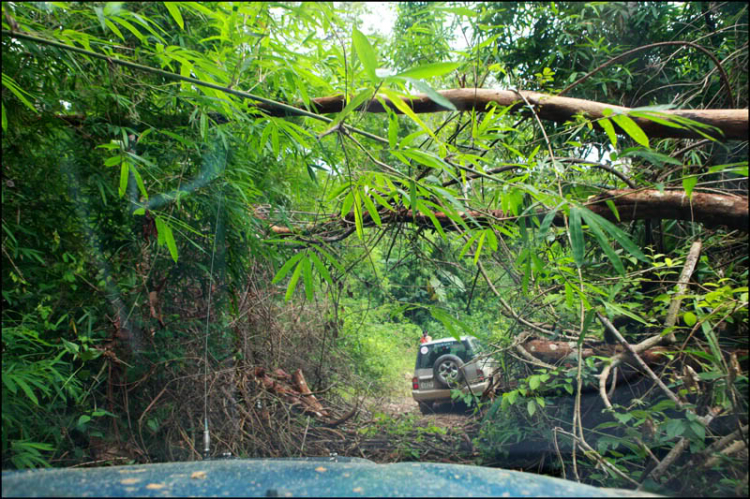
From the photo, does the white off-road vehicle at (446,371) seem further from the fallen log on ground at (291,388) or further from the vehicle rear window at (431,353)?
the fallen log on ground at (291,388)

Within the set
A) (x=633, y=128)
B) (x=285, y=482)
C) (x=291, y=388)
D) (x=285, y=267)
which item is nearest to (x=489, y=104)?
(x=633, y=128)

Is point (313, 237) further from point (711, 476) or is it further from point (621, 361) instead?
point (711, 476)

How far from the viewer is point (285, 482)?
0.85 m

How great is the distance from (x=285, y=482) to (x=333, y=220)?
2.21m

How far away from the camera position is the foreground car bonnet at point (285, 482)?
0.76 meters

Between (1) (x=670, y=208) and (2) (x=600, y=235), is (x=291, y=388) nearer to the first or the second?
(1) (x=670, y=208)

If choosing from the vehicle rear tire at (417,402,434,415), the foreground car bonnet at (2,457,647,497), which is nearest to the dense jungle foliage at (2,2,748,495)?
the foreground car bonnet at (2,457,647,497)

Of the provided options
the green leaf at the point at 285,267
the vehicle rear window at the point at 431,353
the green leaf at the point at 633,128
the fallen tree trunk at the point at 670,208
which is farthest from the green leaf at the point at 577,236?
the vehicle rear window at the point at 431,353

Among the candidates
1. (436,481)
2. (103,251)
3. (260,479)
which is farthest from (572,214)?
(103,251)

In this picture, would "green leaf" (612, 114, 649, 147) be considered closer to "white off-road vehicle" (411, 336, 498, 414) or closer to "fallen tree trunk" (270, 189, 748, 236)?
"fallen tree trunk" (270, 189, 748, 236)

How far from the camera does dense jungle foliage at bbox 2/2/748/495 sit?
165 cm

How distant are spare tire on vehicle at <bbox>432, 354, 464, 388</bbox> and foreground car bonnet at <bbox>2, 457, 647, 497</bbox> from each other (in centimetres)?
330

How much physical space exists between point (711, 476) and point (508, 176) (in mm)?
1547

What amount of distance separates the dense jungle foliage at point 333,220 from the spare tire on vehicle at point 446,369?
0.68 m
